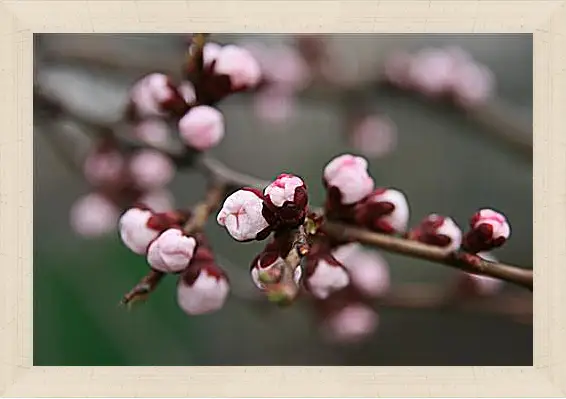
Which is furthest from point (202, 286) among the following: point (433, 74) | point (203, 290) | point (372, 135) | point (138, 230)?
point (372, 135)

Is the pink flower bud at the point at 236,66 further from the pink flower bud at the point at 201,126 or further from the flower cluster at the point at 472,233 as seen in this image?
the flower cluster at the point at 472,233

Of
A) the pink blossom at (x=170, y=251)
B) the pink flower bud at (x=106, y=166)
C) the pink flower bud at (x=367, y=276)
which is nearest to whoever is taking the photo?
the pink blossom at (x=170, y=251)

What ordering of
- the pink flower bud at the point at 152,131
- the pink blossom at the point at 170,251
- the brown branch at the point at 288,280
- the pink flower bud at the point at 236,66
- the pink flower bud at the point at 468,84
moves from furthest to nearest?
the pink flower bud at the point at 468,84
the pink flower bud at the point at 152,131
the pink flower bud at the point at 236,66
the pink blossom at the point at 170,251
the brown branch at the point at 288,280

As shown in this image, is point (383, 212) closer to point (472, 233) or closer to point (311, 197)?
point (472, 233)

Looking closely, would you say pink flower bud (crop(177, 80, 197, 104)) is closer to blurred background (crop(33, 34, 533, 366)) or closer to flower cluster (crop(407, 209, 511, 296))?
flower cluster (crop(407, 209, 511, 296))

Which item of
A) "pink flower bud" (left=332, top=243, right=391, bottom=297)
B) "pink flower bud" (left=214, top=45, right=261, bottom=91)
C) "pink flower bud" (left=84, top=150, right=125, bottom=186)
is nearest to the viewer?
"pink flower bud" (left=214, top=45, right=261, bottom=91)

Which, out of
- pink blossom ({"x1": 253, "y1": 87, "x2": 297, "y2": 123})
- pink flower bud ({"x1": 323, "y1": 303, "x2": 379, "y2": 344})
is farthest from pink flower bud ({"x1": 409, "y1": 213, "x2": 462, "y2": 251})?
pink blossom ({"x1": 253, "y1": 87, "x2": 297, "y2": 123})

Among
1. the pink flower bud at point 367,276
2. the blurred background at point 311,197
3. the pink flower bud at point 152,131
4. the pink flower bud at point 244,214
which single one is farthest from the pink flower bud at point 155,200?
the pink flower bud at point 244,214

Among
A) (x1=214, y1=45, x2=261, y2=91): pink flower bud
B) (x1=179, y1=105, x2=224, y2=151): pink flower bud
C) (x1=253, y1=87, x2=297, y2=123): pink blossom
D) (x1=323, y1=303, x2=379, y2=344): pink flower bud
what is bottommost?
(x1=323, y1=303, x2=379, y2=344): pink flower bud
